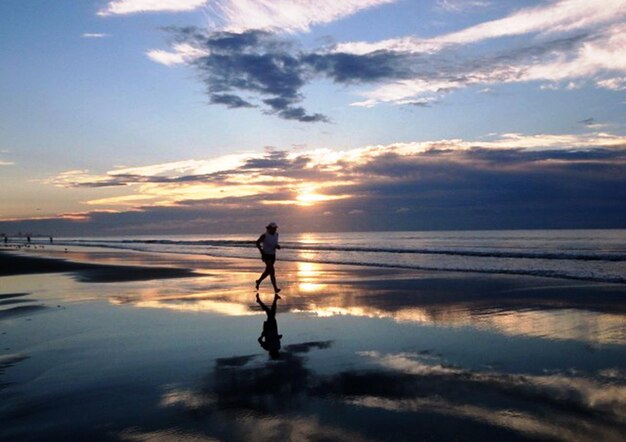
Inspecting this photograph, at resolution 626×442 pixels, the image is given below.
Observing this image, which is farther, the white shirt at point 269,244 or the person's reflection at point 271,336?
the white shirt at point 269,244

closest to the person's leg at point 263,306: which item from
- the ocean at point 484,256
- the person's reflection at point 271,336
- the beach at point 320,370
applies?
the person's reflection at point 271,336

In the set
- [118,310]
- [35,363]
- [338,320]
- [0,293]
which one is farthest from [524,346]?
[0,293]

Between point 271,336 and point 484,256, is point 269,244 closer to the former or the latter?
point 271,336

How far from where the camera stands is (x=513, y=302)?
45.6ft

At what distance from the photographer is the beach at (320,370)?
516 cm

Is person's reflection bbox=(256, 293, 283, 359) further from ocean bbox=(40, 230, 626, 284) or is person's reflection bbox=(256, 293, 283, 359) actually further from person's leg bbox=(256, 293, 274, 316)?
ocean bbox=(40, 230, 626, 284)

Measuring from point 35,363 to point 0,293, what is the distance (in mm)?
11565

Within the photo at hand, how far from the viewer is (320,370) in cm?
725

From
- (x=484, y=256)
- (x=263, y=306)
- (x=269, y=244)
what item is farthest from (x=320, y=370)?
(x=484, y=256)

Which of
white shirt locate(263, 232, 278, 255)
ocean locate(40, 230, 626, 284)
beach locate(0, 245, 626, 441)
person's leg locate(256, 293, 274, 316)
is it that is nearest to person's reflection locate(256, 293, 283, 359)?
person's leg locate(256, 293, 274, 316)

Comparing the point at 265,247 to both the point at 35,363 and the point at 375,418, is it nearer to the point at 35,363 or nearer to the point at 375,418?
the point at 35,363

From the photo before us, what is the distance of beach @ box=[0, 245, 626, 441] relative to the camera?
5160mm

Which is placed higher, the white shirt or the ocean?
the white shirt

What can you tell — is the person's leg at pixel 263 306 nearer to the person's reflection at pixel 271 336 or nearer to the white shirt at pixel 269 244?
the person's reflection at pixel 271 336
